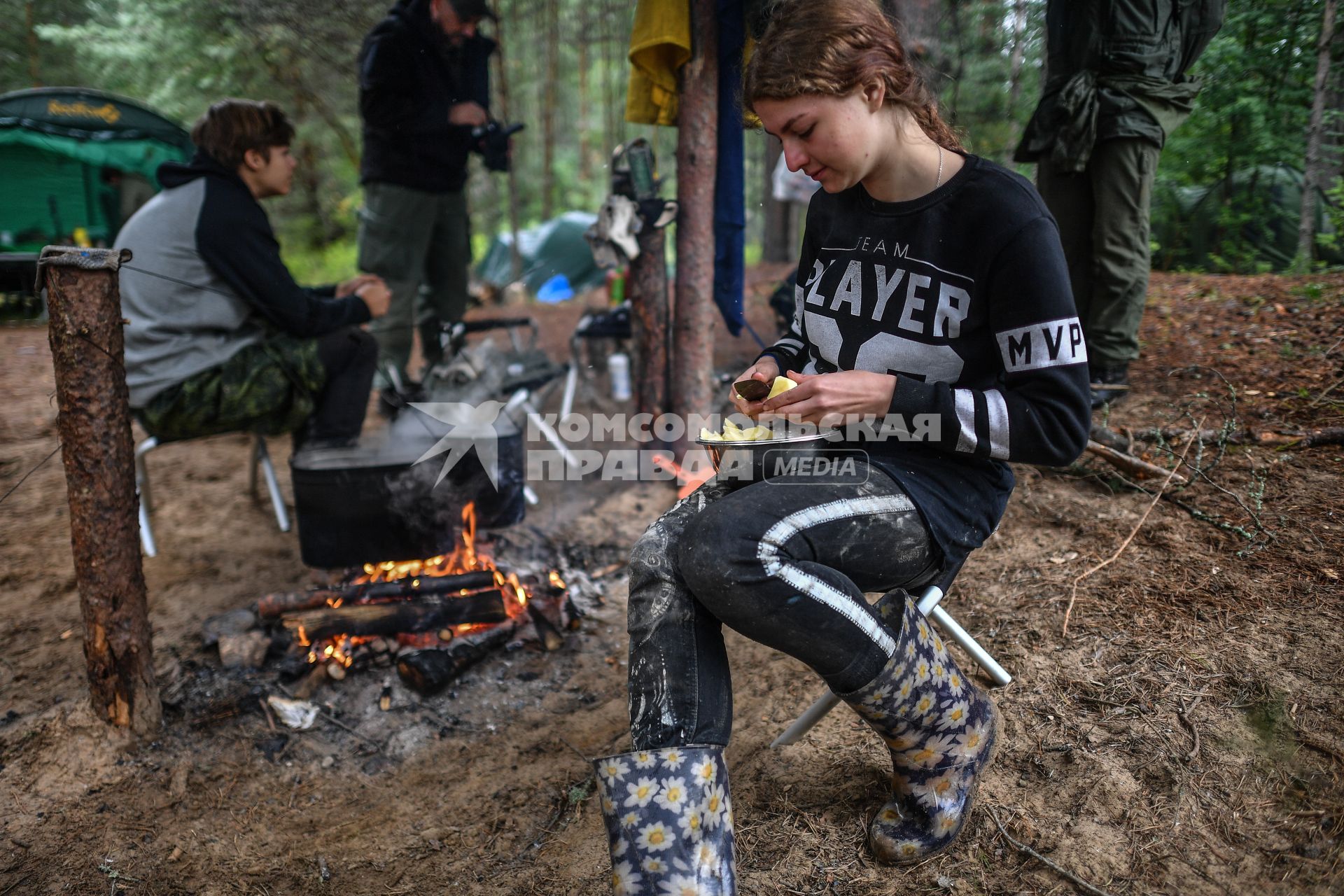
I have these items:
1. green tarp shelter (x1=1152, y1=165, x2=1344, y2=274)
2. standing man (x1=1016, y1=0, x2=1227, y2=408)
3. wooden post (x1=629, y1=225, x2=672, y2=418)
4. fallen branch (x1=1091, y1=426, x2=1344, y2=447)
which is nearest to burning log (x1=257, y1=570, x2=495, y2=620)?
wooden post (x1=629, y1=225, x2=672, y2=418)

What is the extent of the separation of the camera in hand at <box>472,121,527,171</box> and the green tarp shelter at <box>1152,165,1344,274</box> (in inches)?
210

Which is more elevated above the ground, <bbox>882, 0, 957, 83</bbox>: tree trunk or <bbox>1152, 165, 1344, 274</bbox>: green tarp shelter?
<bbox>882, 0, 957, 83</bbox>: tree trunk

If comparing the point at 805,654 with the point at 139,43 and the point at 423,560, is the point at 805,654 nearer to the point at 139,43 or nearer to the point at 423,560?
the point at 423,560

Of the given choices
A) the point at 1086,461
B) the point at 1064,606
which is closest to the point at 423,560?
the point at 1064,606

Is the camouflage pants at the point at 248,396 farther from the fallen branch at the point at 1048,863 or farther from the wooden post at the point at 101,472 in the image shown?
the fallen branch at the point at 1048,863

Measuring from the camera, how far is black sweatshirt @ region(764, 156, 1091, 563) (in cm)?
162

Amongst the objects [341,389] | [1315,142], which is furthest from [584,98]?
[341,389]

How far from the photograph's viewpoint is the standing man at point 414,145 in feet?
16.2

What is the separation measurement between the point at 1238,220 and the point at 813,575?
703 cm

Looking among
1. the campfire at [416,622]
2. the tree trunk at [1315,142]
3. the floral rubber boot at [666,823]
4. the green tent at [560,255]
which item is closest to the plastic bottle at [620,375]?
the campfire at [416,622]

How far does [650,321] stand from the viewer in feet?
15.6

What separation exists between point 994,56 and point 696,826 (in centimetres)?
904

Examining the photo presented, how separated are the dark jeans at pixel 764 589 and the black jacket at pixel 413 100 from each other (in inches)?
171

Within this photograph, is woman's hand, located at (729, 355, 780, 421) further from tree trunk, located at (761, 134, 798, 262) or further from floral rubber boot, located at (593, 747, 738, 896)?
tree trunk, located at (761, 134, 798, 262)
